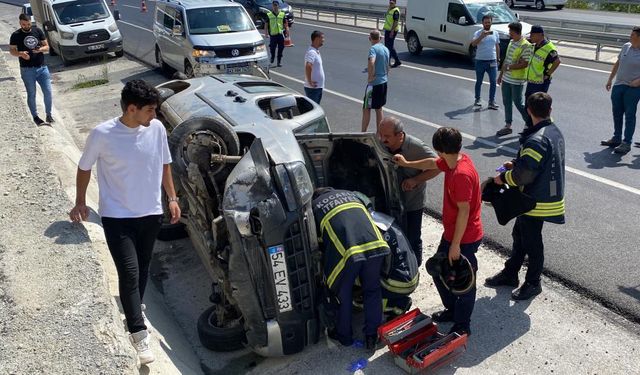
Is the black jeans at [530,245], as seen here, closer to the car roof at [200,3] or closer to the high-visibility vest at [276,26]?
the car roof at [200,3]

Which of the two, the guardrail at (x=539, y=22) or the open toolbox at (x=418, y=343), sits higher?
the guardrail at (x=539, y=22)

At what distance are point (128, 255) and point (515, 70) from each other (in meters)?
7.48

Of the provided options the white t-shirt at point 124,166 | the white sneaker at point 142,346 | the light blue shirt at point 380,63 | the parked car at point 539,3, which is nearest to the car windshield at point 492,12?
the light blue shirt at point 380,63

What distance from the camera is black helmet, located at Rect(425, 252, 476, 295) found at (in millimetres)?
4391

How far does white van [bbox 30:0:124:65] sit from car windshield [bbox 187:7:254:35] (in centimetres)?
529

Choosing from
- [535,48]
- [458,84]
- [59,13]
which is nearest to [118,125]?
[535,48]

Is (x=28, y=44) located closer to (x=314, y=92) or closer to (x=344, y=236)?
(x=314, y=92)

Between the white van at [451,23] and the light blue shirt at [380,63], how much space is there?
6135mm

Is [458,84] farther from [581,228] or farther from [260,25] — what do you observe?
[260,25]

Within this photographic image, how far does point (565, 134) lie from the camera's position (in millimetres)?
9594

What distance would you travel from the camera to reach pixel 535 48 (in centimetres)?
899

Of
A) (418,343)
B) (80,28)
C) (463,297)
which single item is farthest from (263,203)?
(80,28)

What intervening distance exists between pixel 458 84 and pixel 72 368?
39.8 feet

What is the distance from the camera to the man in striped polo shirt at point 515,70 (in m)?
9.30
